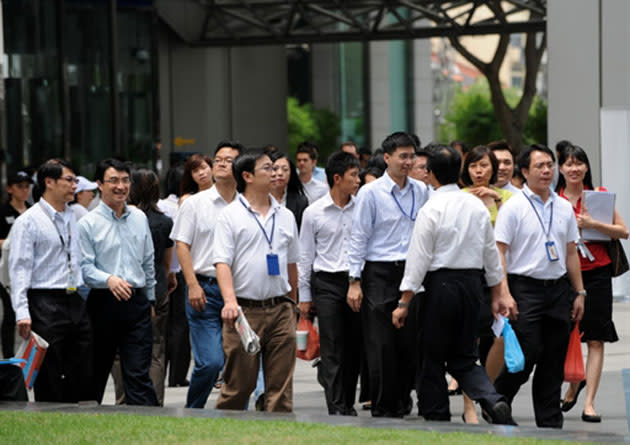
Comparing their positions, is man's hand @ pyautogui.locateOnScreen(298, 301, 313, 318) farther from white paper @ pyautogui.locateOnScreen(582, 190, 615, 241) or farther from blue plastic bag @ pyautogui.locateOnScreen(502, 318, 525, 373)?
blue plastic bag @ pyautogui.locateOnScreen(502, 318, 525, 373)

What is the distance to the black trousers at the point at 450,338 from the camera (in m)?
8.03

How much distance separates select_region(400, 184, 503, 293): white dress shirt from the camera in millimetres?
8031

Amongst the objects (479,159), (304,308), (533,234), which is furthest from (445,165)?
(304,308)

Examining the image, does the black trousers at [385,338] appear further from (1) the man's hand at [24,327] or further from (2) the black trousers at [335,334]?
(1) the man's hand at [24,327]

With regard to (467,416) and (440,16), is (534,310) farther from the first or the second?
(440,16)

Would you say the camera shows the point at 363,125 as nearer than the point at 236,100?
No

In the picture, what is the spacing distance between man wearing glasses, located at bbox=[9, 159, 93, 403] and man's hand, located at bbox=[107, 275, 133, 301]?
0.37 m

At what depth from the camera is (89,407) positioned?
28.0 feet

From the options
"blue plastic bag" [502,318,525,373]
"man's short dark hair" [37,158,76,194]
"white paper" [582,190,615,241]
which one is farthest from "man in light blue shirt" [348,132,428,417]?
"man's short dark hair" [37,158,76,194]

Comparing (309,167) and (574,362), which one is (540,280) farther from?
(309,167)

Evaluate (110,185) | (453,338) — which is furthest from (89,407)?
(453,338)

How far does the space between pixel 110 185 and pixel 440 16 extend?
85.0ft

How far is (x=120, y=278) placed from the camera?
8.84 m

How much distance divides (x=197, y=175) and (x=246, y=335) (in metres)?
3.15
